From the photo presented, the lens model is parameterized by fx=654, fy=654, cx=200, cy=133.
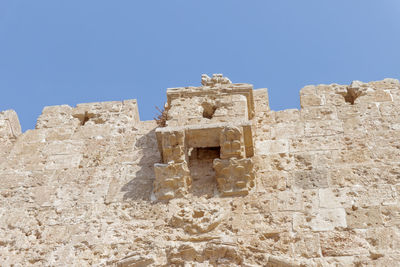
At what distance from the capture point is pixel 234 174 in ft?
23.3

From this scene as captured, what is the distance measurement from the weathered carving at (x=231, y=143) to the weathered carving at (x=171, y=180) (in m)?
0.46

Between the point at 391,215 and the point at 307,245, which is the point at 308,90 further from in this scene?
the point at 307,245

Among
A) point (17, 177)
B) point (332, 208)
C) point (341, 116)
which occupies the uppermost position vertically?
point (341, 116)

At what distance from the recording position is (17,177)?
7.86 m

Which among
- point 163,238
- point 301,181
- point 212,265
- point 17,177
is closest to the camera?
point 212,265

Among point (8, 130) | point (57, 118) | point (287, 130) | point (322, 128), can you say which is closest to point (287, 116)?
point (287, 130)

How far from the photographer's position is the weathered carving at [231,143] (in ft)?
23.6

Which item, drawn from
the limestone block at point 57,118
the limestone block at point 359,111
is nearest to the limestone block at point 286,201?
the limestone block at point 359,111

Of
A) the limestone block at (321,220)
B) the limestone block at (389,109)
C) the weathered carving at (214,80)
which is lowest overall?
the limestone block at (321,220)

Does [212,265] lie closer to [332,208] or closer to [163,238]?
[163,238]

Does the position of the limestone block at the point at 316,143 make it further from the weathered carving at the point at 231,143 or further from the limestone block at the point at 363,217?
the limestone block at the point at 363,217

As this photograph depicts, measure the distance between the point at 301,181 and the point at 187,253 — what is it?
5.09 feet

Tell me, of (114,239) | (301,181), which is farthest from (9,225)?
(301,181)

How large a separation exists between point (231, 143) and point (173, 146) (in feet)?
2.15
